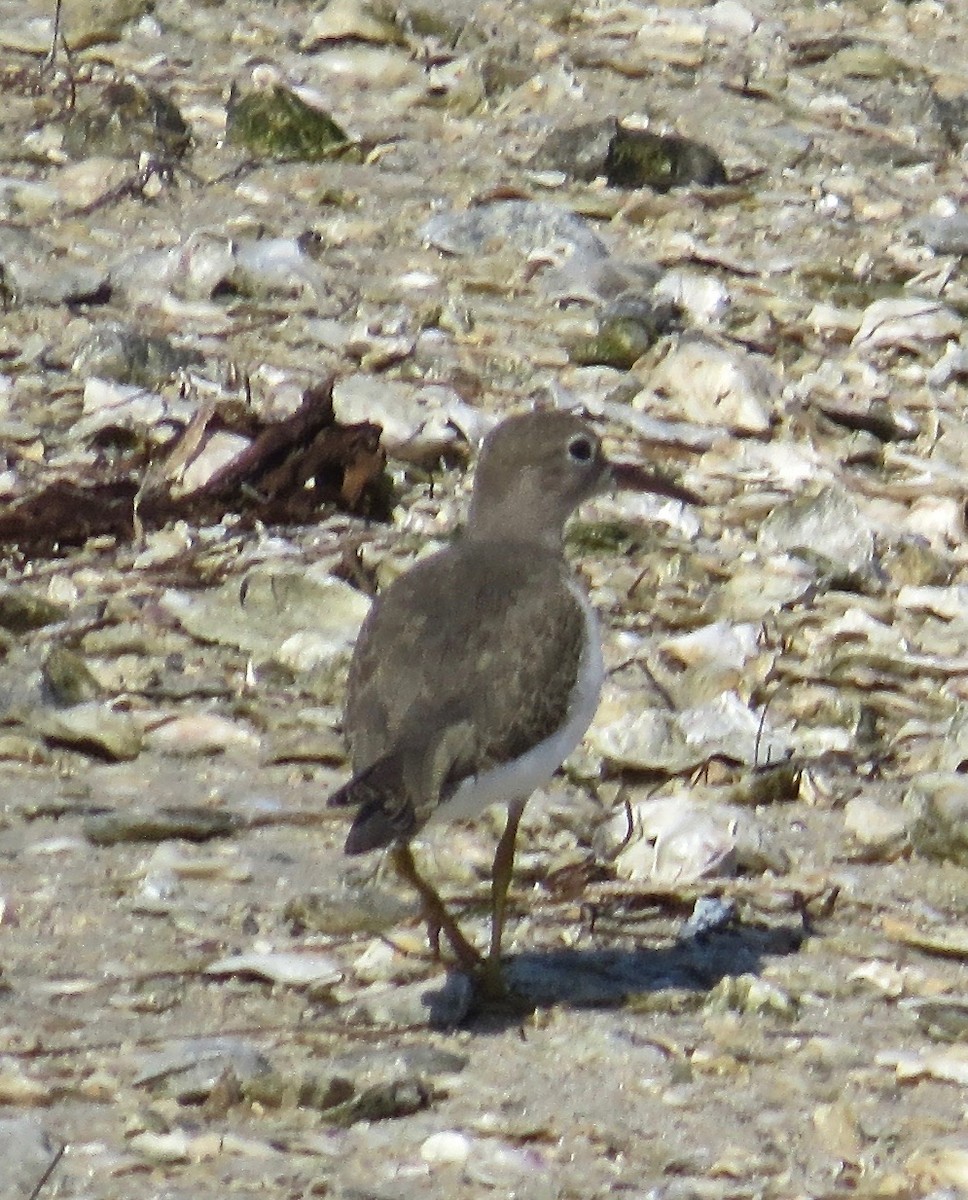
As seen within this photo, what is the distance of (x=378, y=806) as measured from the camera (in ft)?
16.1

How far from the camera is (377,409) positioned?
7.82m

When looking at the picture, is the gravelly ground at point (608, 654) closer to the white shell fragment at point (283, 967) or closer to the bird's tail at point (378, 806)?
the white shell fragment at point (283, 967)

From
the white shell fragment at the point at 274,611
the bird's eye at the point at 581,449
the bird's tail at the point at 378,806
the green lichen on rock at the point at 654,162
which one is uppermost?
the bird's tail at the point at 378,806

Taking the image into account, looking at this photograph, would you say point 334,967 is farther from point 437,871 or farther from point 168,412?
point 168,412

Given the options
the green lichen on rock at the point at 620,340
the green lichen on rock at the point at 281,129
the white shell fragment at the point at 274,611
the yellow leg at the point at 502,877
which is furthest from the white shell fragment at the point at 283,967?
the green lichen on rock at the point at 281,129

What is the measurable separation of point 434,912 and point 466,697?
0.50 m

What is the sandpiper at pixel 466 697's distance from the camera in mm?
4984

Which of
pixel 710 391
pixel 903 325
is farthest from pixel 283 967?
pixel 903 325

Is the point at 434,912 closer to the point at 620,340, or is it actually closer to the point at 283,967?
the point at 283,967

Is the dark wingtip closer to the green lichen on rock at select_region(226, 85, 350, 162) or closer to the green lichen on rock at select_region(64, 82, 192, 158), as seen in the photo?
the green lichen on rock at select_region(64, 82, 192, 158)

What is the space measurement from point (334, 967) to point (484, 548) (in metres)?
1.17

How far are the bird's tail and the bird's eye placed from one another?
62.2 inches

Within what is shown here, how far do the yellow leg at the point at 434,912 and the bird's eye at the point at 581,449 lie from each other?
4.61 feet

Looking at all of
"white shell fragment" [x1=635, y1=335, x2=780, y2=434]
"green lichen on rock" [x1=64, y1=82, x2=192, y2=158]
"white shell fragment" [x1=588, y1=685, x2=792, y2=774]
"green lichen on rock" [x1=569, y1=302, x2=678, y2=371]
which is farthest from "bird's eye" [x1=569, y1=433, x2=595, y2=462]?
"green lichen on rock" [x1=64, y1=82, x2=192, y2=158]
